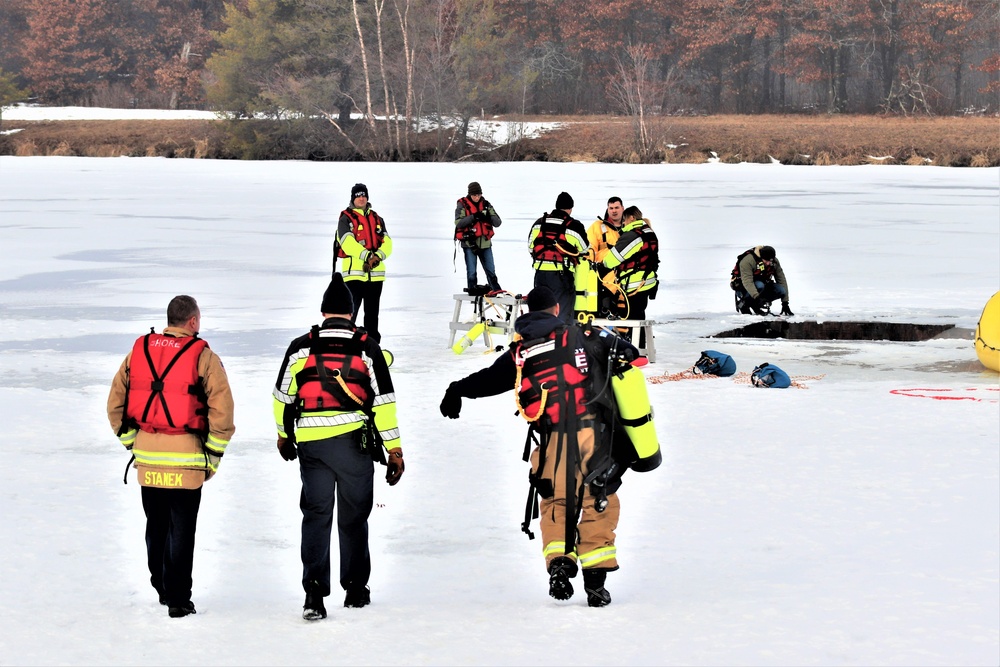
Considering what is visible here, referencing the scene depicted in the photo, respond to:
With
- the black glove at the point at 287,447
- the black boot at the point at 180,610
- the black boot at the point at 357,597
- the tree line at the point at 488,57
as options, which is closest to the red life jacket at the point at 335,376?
the black glove at the point at 287,447

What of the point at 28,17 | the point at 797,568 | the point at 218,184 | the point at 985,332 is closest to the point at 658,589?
the point at 797,568

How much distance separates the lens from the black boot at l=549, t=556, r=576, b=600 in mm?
5988

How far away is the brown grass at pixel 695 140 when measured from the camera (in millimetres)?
54625

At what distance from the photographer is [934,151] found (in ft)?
179

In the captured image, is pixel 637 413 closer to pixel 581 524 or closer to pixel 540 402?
pixel 540 402

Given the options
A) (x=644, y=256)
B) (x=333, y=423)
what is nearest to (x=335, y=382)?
(x=333, y=423)

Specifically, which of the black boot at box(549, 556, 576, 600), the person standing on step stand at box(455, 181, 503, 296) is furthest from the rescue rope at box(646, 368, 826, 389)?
the black boot at box(549, 556, 576, 600)

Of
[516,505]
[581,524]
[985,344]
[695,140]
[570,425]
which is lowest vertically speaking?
[516,505]

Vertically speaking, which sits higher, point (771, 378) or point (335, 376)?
point (335, 376)

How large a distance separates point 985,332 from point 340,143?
172 feet

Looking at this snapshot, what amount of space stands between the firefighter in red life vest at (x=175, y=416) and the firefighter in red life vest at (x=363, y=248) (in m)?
6.72

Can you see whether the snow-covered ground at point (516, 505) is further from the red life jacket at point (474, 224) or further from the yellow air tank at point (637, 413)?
the red life jacket at point (474, 224)

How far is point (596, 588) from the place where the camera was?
235 inches

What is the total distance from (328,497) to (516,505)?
2.15 metres
